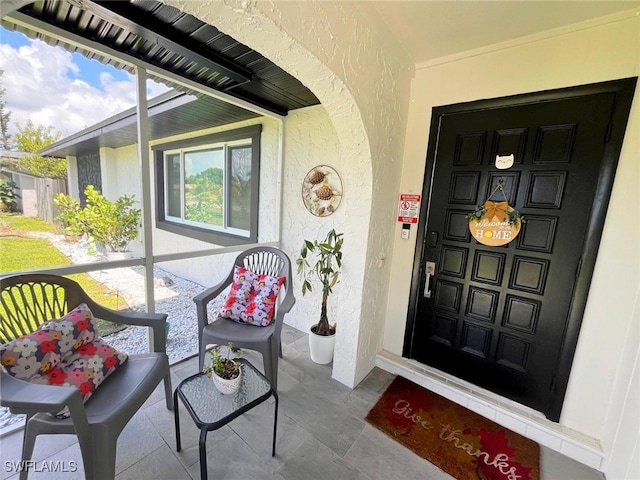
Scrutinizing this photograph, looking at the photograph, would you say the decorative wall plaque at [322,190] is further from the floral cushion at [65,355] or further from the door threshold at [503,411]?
the floral cushion at [65,355]

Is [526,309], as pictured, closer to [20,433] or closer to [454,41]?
[454,41]

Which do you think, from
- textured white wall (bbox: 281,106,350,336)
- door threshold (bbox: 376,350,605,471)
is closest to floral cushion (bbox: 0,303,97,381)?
textured white wall (bbox: 281,106,350,336)

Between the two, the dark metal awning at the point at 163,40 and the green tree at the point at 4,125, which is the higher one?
the dark metal awning at the point at 163,40

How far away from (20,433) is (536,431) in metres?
3.20

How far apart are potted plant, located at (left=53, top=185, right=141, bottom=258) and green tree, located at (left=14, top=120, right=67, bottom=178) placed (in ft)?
0.52


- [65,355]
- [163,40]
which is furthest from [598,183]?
[65,355]

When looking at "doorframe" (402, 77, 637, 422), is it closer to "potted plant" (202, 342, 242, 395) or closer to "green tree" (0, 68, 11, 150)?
"potted plant" (202, 342, 242, 395)

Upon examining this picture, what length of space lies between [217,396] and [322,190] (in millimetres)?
1888

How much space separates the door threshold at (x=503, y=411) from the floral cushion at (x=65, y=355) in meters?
1.98

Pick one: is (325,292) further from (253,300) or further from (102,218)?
(102,218)

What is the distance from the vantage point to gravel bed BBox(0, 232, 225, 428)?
162 centimetres

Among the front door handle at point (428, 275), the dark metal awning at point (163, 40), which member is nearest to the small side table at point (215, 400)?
the front door handle at point (428, 275)

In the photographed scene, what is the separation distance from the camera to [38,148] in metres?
1.46

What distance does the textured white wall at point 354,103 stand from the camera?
42.0 inches
